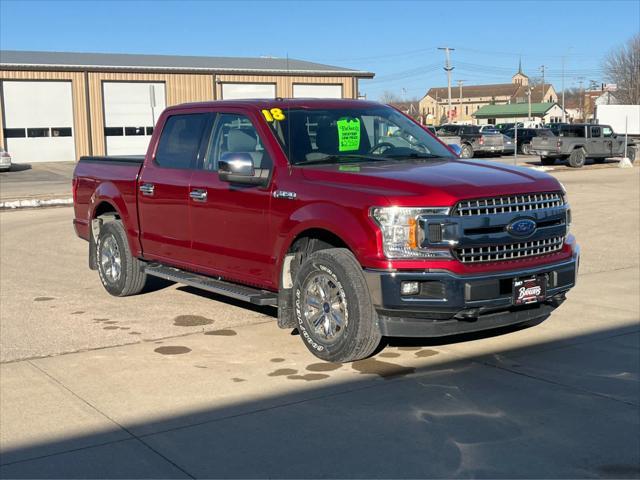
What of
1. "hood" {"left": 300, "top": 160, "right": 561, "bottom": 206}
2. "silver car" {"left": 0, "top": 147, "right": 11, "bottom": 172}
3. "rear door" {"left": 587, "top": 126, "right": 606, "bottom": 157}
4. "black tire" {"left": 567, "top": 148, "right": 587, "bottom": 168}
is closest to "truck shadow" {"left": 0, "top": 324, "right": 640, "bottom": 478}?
"hood" {"left": 300, "top": 160, "right": 561, "bottom": 206}

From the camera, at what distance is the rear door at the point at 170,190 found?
7.59 metres

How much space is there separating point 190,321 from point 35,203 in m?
13.7

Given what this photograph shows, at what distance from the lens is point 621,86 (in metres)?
89.7

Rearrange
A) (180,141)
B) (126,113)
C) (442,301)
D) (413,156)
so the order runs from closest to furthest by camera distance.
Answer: (442,301)
(413,156)
(180,141)
(126,113)

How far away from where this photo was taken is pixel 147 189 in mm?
8055

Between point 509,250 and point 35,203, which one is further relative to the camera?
point 35,203

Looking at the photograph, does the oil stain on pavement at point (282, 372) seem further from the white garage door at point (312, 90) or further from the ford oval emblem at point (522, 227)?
the white garage door at point (312, 90)

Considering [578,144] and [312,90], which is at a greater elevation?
[312,90]

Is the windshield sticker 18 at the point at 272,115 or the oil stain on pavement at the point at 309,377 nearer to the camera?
the oil stain on pavement at the point at 309,377

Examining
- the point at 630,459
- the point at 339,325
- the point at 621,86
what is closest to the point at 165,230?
the point at 339,325

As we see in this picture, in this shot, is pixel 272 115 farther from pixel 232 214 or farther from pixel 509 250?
pixel 509 250

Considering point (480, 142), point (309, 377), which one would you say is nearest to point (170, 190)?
point (309, 377)

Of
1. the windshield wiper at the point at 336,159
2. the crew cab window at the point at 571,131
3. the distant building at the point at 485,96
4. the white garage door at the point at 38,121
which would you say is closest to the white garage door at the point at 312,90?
the white garage door at the point at 38,121

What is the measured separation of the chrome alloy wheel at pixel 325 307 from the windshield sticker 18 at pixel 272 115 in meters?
1.51
